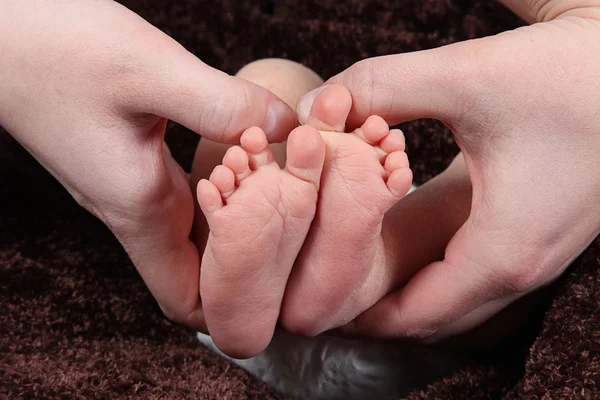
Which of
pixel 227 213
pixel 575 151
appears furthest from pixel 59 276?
pixel 575 151

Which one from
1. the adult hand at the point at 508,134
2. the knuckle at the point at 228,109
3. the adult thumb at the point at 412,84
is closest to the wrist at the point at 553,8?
the adult hand at the point at 508,134

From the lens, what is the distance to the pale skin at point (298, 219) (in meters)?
0.64

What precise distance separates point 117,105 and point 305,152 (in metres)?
0.19

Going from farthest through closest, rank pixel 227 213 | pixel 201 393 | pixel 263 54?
1. pixel 263 54
2. pixel 201 393
3. pixel 227 213

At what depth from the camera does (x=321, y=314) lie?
76cm

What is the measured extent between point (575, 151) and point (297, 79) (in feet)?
1.20

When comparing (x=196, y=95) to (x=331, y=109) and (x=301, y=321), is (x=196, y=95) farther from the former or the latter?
(x=301, y=321)

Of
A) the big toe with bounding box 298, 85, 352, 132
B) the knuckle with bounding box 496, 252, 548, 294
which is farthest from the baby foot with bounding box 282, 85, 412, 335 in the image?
the knuckle with bounding box 496, 252, 548, 294

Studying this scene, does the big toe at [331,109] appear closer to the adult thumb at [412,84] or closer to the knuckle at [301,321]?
the adult thumb at [412,84]

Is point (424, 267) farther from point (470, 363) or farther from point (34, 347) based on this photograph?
point (34, 347)

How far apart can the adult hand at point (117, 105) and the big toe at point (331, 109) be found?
0.04 metres

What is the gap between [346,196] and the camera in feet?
2.20

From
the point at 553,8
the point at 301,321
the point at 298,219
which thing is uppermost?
the point at 553,8

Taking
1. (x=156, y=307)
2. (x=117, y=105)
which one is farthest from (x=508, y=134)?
(x=156, y=307)
